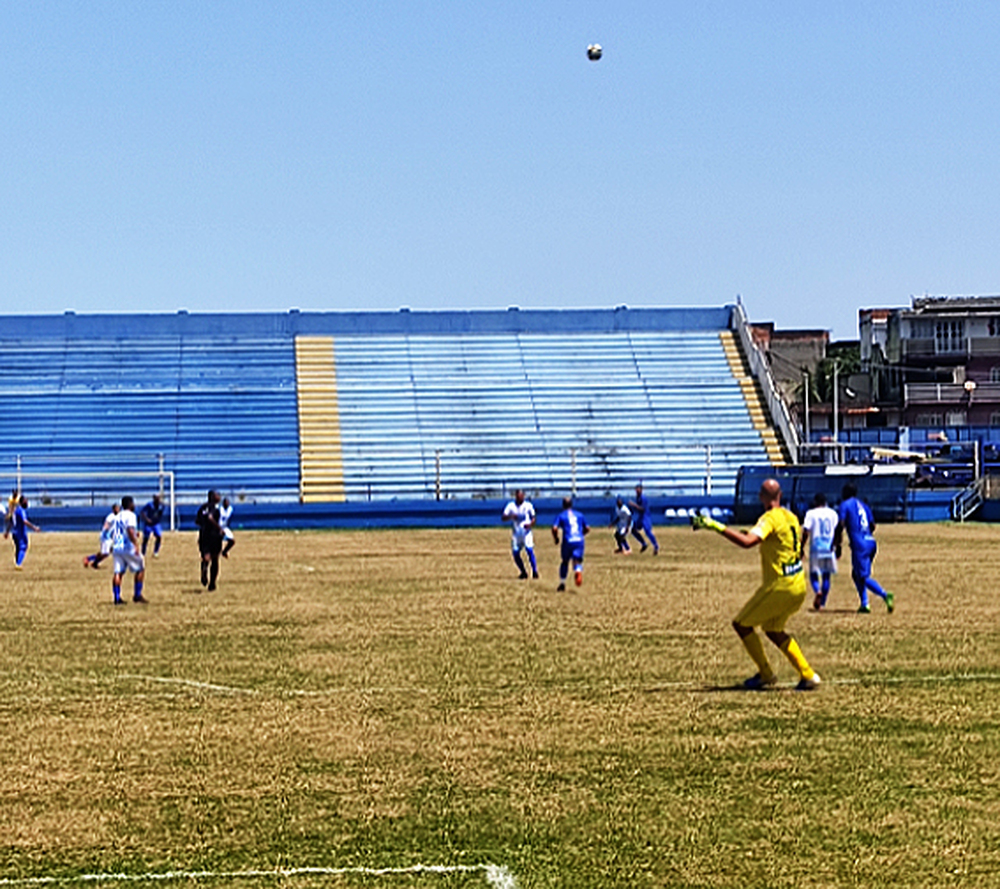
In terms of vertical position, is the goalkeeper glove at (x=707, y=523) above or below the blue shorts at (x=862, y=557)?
above

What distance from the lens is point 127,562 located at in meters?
28.2

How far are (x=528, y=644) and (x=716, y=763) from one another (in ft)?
27.9

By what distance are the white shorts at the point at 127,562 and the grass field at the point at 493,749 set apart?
2.08 m

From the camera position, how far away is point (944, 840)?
9.45 m

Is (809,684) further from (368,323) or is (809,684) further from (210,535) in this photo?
(368,323)

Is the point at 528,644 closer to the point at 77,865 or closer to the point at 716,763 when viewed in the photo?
the point at 716,763

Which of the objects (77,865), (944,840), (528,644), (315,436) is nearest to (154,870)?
(77,865)

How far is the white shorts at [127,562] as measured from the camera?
2807cm

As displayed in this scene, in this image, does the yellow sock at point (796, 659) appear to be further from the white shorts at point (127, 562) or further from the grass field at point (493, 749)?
the white shorts at point (127, 562)

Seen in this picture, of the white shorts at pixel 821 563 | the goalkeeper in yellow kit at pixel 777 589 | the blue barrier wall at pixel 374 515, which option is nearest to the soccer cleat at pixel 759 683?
the goalkeeper in yellow kit at pixel 777 589

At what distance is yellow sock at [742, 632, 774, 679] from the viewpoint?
1598 centimetres

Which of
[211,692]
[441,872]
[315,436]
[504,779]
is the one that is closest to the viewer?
[441,872]

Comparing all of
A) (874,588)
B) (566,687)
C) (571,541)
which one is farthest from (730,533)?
(571,541)

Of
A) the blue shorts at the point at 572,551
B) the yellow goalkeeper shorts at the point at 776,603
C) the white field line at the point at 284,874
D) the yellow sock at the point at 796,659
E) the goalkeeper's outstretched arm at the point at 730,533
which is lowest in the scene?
the white field line at the point at 284,874
